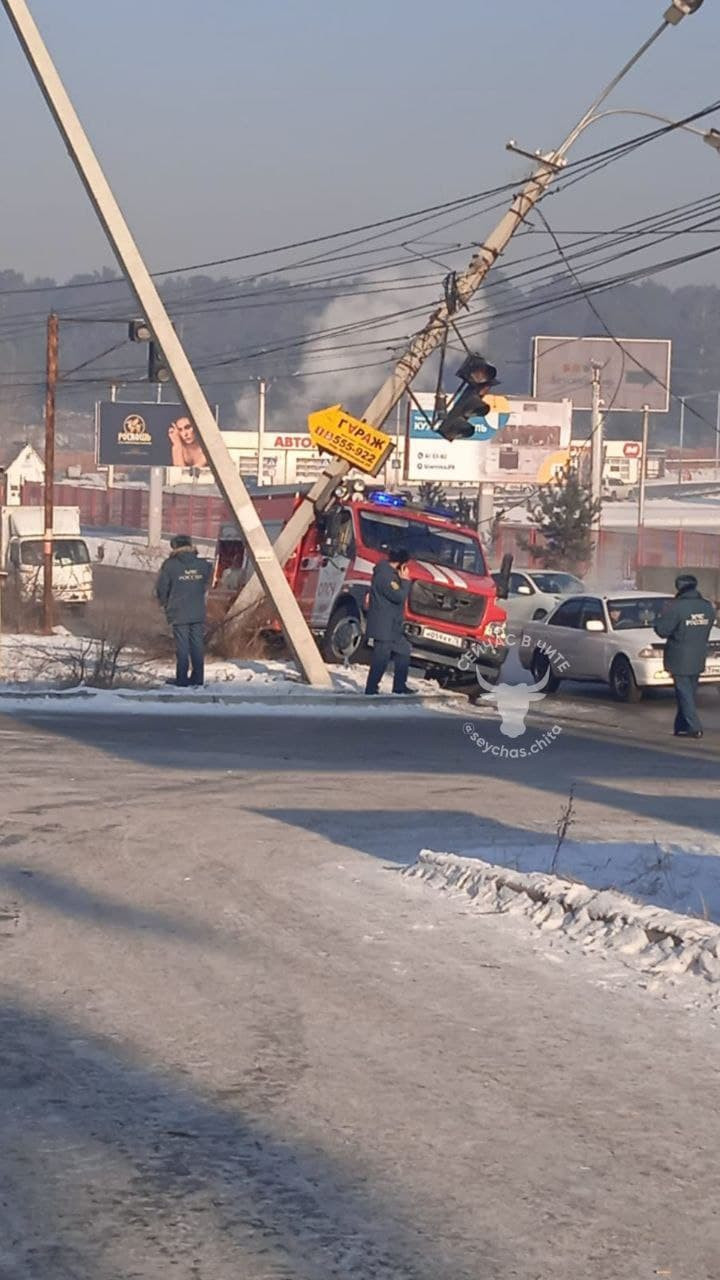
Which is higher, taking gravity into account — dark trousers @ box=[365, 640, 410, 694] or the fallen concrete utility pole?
the fallen concrete utility pole

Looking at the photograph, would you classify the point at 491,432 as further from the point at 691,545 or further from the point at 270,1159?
the point at 270,1159

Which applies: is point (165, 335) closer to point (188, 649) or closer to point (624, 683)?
point (188, 649)

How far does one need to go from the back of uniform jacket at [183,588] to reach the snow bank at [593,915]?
37.1 feet

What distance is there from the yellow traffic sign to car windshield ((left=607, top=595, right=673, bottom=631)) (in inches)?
157

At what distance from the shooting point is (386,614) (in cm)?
2145

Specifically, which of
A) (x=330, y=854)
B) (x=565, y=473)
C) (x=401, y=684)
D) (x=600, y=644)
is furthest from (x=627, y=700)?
(x=565, y=473)

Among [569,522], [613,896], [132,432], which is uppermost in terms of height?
[132,432]

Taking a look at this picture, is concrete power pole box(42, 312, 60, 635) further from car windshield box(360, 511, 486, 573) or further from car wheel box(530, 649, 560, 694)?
car wheel box(530, 649, 560, 694)

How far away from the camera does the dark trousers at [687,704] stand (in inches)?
757

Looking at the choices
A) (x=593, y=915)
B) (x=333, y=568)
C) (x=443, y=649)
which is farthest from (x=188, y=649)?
(x=593, y=915)

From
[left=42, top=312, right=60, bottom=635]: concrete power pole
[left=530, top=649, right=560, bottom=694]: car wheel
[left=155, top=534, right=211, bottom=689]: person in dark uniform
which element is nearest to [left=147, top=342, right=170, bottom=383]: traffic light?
[left=155, top=534, right=211, bottom=689]: person in dark uniform

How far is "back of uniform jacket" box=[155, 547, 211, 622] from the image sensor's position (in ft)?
69.2

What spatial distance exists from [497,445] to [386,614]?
63.3 metres

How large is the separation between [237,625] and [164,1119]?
2094cm
